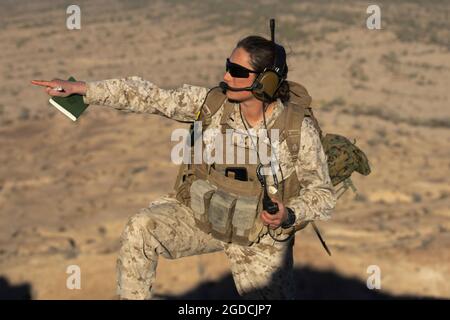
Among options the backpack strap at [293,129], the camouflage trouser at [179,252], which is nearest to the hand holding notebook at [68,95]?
the camouflage trouser at [179,252]

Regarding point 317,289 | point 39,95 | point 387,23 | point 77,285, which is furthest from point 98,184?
point 387,23

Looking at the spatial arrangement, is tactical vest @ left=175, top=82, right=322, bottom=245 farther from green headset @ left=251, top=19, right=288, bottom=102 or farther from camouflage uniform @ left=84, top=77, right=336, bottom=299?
green headset @ left=251, top=19, right=288, bottom=102

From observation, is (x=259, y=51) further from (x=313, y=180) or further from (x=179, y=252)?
(x=179, y=252)

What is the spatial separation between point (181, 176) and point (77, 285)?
5137 millimetres

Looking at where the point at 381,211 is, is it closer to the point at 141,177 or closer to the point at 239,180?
the point at 141,177

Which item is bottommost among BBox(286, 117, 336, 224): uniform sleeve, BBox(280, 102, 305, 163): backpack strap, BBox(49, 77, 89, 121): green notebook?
BBox(286, 117, 336, 224): uniform sleeve

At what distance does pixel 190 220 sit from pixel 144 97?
82 cm

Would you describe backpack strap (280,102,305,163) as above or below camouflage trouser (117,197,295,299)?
above

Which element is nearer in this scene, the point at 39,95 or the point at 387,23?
the point at 39,95

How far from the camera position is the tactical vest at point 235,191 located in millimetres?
5359

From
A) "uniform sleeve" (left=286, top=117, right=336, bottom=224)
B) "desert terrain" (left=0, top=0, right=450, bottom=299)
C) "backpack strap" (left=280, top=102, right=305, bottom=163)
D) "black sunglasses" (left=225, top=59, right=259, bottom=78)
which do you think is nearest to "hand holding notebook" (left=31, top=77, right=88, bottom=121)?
"black sunglasses" (left=225, top=59, right=259, bottom=78)

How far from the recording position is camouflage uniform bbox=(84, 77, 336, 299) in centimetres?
516
